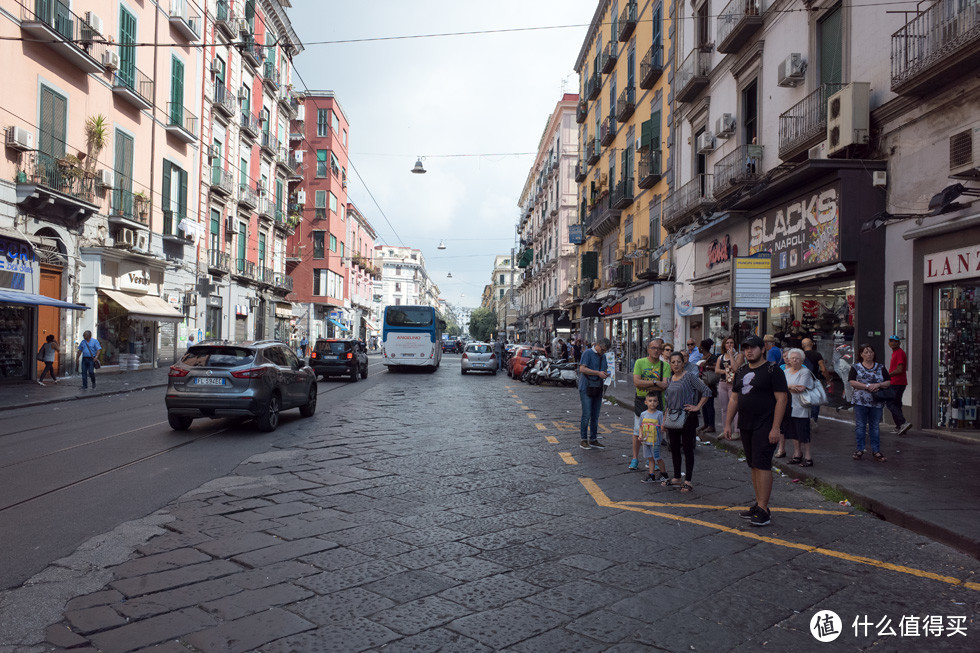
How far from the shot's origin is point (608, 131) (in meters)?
32.2

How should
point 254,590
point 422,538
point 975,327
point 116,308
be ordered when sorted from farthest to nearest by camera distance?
point 116,308
point 975,327
point 422,538
point 254,590

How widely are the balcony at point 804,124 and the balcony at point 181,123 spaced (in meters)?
21.4

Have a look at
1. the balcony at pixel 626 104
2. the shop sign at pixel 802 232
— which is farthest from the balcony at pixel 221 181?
the shop sign at pixel 802 232

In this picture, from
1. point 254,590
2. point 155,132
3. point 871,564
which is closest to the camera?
point 254,590

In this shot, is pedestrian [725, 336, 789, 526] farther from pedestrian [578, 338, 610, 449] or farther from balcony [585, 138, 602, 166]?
balcony [585, 138, 602, 166]

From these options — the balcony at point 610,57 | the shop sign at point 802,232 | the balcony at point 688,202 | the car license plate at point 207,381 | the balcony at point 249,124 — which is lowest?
the car license plate at point 207,381

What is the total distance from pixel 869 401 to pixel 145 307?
73.5 ft

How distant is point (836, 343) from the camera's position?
13.1 m

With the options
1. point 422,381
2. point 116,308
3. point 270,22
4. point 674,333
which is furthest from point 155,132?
point 674,333

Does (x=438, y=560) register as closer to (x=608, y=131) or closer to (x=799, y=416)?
(x=799, y=416)

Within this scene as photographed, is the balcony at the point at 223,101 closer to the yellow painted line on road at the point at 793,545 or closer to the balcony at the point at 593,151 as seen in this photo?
the balcony at the point at 593,151

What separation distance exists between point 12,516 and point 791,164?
1441cm

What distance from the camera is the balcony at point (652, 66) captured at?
80.5 ft

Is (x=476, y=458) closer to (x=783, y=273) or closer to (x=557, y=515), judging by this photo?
(x=557, y=515)
